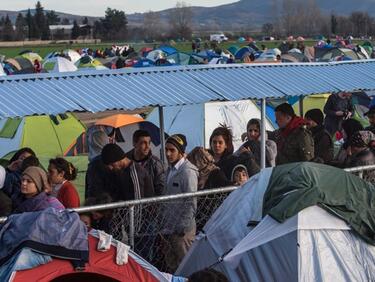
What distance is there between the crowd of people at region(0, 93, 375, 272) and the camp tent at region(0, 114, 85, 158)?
19.2ft

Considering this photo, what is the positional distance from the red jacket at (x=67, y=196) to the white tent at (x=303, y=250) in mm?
1996

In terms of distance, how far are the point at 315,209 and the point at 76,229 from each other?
1900mm

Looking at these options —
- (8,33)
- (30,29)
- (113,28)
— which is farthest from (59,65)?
(113,28)

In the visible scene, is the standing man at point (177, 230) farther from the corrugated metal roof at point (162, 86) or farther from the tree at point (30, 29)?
the tree at point (30, 29)

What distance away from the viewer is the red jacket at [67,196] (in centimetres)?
802

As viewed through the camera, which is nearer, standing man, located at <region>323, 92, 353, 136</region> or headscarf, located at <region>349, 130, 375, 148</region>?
headscarf, located at <region>349, 130, 375, 148</region>

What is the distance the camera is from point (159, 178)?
9.05 meters

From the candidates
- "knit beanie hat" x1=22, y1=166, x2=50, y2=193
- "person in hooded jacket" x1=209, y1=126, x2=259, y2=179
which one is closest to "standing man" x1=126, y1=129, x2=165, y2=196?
"person in hooded jacket" x1=209, y1=126, x2=259, y2=179

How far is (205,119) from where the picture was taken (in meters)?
16.5

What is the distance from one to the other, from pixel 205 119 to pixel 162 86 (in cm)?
627

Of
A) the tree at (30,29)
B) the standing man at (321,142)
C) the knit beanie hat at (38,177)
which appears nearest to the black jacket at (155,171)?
the knit beanie hat at (38,177)

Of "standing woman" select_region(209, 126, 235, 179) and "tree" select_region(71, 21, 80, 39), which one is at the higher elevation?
"standing woman" select_region(209, 126, 235, 179)

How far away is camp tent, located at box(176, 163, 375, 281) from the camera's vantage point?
21.7 feet

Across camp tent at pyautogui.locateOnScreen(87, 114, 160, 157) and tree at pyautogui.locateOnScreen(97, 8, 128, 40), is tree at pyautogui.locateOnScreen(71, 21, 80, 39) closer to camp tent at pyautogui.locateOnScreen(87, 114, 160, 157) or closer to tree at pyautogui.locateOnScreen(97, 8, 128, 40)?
tree at pyautogui.locateOnScreen(97, 8, 128, 40)
